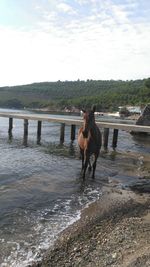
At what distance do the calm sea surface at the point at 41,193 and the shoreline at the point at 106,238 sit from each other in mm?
390

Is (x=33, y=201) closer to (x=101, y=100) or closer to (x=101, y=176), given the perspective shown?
(x=101, y=176)

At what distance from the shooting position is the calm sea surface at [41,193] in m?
9.14

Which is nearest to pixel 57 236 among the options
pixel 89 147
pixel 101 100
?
pixel 89 147

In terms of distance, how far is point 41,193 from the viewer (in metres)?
13.9

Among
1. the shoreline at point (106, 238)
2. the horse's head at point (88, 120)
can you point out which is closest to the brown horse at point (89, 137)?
the horse's head at point (88, 120)

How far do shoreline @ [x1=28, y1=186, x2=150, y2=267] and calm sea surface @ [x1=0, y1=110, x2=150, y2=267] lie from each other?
1.28 feet

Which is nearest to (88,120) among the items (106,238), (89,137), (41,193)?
(89,137)

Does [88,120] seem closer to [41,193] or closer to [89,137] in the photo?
[89,137]

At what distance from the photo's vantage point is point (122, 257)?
7.35 metres

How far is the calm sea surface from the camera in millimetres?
9141

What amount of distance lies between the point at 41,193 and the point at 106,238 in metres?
5.44

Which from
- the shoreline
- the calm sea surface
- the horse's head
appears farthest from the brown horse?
the shoreline

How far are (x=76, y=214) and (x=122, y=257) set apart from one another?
13.7 ft

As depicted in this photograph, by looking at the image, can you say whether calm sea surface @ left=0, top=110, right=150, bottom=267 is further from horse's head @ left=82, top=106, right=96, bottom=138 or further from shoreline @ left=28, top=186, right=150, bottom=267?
horse's head @ left=82, top=106, right=96, bottom=138
